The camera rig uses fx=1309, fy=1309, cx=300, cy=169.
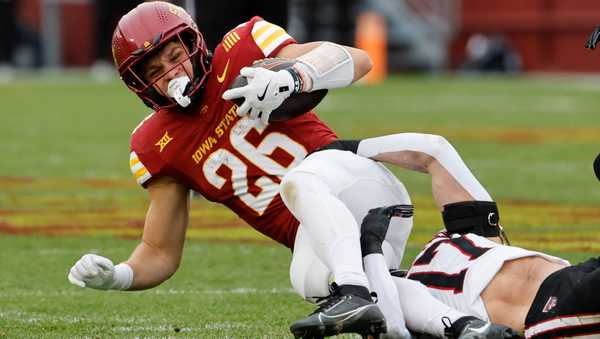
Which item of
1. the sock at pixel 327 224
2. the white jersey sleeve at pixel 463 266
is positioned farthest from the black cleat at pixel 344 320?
the white jersey sleeve at pixel 463 266

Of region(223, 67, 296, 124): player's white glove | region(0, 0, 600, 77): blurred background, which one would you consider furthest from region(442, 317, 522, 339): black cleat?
region(0, 0, 600, 77): blurred background

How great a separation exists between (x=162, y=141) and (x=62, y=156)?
6290 mm

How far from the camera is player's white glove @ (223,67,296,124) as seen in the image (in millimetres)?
3984

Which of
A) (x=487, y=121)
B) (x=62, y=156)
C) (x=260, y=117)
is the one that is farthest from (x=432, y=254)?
(x=487, y=121)

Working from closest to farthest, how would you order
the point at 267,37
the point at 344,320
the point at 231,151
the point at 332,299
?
the point at 344,320, the point at 332,299, the point at 231,151, the point at 267,37

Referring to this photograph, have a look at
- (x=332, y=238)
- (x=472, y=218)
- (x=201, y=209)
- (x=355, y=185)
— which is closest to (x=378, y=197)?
(x=355, y=185)

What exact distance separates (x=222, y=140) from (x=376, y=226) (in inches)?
27.4

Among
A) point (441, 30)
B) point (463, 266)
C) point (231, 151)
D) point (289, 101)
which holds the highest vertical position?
point (289, 101)

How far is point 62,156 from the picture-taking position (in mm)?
10562

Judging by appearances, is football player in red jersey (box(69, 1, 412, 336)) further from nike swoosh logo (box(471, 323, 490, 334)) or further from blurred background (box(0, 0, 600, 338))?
nike swoosh logo (box(471, 323, 490, 334))

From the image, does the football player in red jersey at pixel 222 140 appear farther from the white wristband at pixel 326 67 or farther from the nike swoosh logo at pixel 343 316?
the nike swoosh logo at pixel 343 316

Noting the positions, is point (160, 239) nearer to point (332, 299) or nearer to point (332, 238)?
point (332, 238)

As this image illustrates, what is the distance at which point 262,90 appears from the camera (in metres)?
3.98

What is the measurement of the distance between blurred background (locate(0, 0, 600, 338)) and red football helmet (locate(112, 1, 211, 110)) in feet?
2.60
